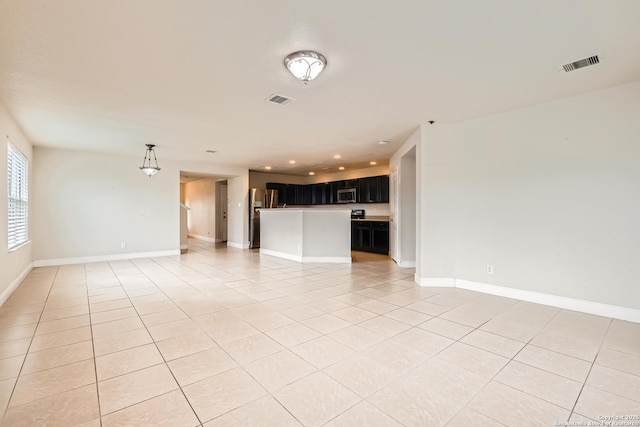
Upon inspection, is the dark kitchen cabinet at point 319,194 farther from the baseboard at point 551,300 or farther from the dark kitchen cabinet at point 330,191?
the baseboard at point 551,300

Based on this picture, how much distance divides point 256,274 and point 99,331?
8.62 feet

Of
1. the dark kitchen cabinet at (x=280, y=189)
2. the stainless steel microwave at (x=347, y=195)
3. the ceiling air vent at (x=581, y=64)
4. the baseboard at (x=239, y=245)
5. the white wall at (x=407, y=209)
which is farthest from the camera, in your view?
the dark kitchen cabinet at (x=280, y=189)

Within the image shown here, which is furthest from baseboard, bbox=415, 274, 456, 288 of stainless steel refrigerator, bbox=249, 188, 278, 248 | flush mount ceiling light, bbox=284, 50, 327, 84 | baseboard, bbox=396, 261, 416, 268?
stainless steel refrigerator, bbox=249, 188, 278, 248

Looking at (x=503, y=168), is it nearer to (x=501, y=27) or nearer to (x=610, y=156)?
(x=610, y=156)

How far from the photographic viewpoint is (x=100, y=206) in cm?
641

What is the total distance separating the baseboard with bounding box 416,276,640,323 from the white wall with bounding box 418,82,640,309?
0.05 metres

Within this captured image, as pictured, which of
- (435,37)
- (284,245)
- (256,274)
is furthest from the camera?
(284,245)

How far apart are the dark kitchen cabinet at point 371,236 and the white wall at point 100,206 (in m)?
4.83

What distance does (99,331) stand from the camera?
2746 mm

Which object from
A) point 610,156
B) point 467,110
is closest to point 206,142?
point 467,110

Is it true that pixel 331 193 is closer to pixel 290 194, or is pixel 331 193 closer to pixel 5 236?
pixel 290 194

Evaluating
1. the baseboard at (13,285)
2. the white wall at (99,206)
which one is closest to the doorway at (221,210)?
the white wall at (99,206)

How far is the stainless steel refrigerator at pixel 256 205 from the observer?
885cm

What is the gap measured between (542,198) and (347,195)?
5598 mm
